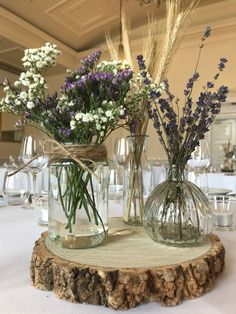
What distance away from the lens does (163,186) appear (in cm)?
62

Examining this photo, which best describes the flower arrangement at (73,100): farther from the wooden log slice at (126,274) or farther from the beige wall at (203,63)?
the beige wall at (203,63)

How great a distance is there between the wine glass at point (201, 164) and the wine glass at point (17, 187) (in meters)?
0.58

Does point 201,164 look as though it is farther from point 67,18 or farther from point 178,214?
point 67,18

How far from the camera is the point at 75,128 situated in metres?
0.54

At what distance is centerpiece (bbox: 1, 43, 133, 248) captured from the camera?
545mm

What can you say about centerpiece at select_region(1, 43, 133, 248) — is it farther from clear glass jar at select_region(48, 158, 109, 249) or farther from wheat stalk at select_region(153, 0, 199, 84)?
wheat stalk at select_region(153, 0, 199, 84)

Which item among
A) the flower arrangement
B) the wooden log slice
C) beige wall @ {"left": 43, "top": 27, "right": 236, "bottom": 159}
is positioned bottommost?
the wooden log slice

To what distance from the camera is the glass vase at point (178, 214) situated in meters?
0.58

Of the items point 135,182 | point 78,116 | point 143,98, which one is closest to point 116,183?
point 135,182

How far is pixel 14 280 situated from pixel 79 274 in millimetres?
125

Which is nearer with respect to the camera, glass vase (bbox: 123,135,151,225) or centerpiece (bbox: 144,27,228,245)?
centerpiece (bbox: 144,27,228,245)

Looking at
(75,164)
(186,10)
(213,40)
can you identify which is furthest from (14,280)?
(213,40)

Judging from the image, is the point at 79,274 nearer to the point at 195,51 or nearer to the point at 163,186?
the point at 163,186

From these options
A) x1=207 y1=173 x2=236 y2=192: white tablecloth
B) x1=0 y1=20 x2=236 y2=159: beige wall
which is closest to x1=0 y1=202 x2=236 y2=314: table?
x1=207 y1=173 x2=236 y2=192: white tablecloth
